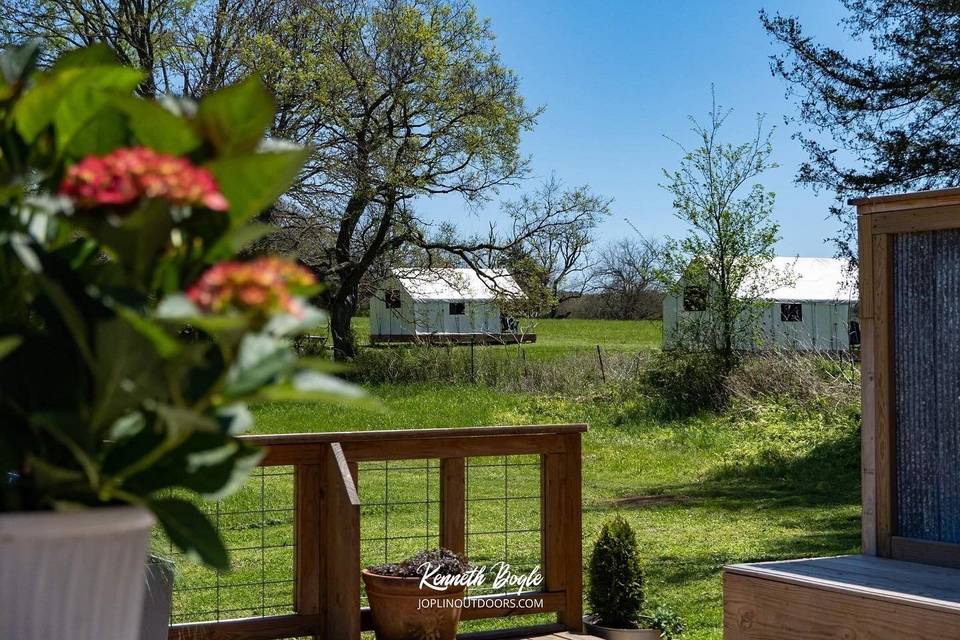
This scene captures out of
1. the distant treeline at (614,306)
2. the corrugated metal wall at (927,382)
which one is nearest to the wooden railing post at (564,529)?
the corrugated metal wall at (927,382)

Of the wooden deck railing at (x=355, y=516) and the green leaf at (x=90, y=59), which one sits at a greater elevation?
the green leaf at (x=90, y=59)

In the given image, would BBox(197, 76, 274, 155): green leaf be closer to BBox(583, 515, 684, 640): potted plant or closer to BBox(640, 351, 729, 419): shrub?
BBox(583, 515, 684, 640): potted plant

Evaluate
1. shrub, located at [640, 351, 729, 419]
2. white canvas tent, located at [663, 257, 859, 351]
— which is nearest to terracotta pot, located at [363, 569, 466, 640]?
shrub, located at [640, 351, 729, 419]

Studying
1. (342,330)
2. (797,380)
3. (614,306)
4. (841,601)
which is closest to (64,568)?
(841,601)

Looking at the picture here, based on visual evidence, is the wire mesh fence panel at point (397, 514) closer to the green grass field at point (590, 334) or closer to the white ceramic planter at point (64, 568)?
the white ceramic planter at point (64, 568)

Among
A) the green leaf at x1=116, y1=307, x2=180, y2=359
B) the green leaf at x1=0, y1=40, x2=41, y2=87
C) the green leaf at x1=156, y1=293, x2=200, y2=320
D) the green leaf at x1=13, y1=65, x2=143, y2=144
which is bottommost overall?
the green leaf at x1=116, y1=307, x2=180, y2=359

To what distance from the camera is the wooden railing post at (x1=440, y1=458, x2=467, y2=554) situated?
13.7 ft

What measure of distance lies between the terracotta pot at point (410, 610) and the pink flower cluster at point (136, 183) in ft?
11.4

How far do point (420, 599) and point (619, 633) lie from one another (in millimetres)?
1222

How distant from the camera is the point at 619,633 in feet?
15.2

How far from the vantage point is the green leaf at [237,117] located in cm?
56

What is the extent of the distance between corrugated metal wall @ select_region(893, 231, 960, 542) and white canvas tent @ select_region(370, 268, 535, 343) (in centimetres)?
1203

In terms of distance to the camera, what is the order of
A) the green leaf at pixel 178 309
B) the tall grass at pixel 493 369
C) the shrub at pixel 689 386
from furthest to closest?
the tall grass at pixel 493 369 < the shrub at pixel 689 386 < the green leaf at pixel 178 309

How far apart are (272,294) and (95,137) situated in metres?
0.20
